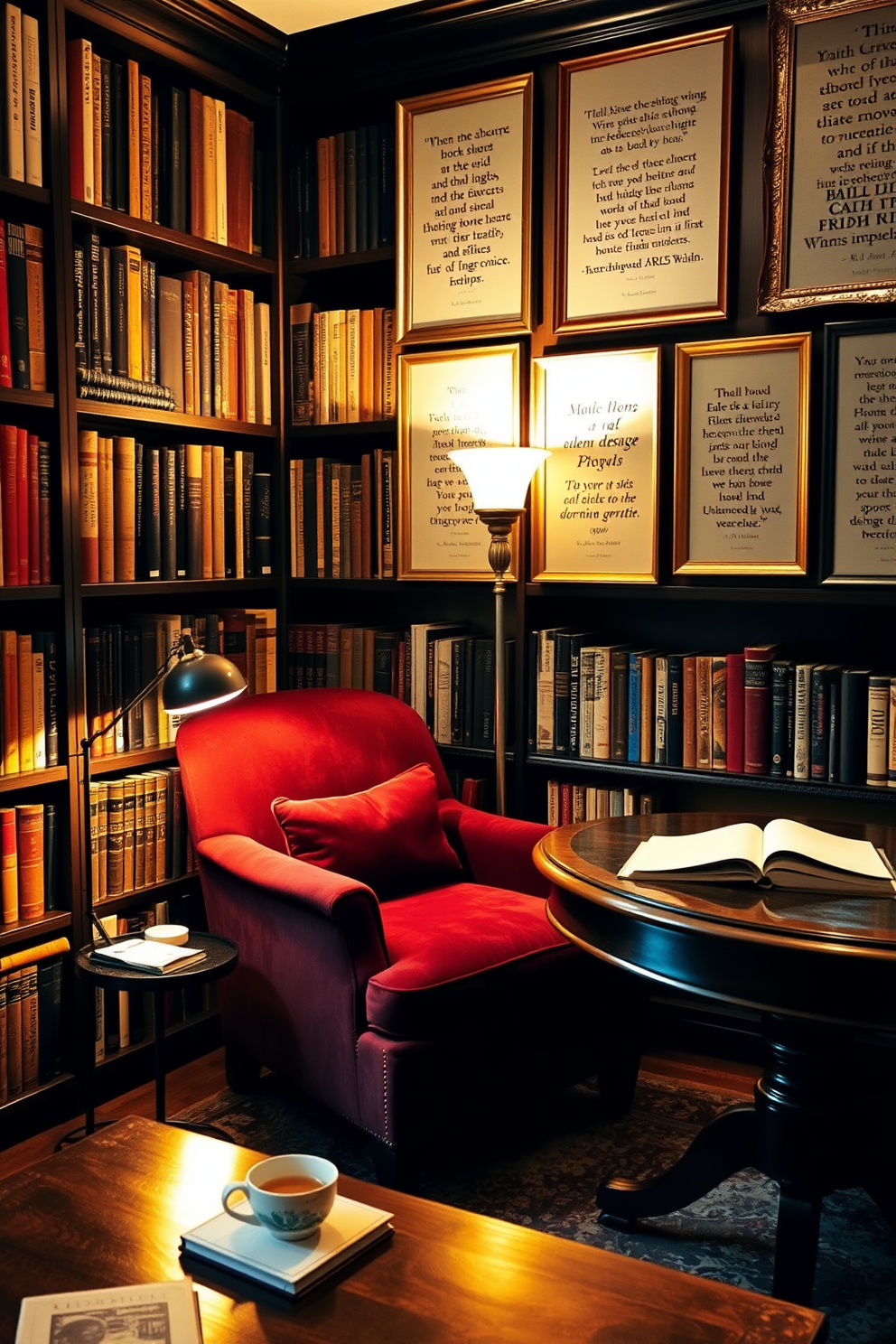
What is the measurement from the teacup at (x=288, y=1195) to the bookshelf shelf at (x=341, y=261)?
248 cm

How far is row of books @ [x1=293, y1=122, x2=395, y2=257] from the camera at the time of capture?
325 centimetres

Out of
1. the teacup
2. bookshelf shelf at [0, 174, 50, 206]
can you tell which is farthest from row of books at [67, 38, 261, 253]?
the teacup

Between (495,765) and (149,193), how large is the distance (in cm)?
165

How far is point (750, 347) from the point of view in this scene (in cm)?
277

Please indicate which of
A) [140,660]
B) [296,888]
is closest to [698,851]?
[296,888]

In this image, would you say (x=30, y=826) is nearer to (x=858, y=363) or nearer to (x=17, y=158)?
(x=17, y=158)

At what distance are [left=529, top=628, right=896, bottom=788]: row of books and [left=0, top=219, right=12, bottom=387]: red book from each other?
1405mm

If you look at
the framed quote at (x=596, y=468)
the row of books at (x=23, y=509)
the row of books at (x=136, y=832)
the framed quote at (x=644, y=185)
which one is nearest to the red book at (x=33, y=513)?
the row of books at (x=23, y=509)

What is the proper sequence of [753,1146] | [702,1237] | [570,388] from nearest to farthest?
[753,1146] < [702,1237] < [570,388]

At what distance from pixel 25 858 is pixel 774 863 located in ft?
5.26

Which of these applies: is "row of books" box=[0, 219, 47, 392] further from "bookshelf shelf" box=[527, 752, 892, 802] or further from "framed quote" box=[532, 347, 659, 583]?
"bookshelf shelf" box=[527, 752, 892, 802]

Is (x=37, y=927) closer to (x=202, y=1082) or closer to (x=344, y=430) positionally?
(x=202, y=1082)

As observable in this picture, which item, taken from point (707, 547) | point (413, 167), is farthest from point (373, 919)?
point (413, 167)

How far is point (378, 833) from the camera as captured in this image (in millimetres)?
2660
